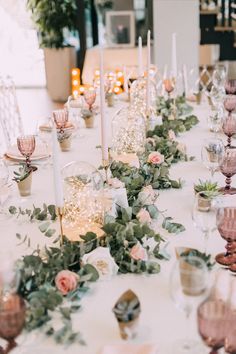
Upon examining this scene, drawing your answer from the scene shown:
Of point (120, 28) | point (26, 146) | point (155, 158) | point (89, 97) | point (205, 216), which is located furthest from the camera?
point (120, 28)

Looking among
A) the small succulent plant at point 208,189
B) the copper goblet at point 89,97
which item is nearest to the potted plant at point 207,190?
the small succulent plant at point 208,189

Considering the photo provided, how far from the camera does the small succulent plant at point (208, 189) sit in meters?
1.82

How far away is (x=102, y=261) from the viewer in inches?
56.0

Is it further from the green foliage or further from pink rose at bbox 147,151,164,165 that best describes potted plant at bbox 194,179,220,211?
the green foliage

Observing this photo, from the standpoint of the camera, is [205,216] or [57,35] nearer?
[205,216]

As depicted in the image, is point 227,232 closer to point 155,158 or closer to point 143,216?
point 143,216

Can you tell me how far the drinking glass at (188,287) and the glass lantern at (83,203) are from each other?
0.45 meters

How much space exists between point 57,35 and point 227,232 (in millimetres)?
6477

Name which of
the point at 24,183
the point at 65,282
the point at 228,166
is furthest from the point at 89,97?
the point at 65,282

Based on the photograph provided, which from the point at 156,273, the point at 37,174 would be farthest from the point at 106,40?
the point at 156,273

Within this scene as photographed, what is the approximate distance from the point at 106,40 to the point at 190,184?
17.5 ft

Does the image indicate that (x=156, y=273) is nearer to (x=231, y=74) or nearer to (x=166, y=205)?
(x=166, y=205)

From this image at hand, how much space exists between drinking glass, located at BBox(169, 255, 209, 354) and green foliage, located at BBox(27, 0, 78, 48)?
21.5ft

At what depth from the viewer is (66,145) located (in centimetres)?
262
